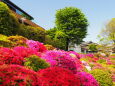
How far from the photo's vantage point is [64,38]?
55688 millimetres

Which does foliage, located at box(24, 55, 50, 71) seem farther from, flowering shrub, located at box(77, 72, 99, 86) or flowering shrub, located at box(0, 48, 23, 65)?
flowering shrub, located at box(77, 72, 99, 86)

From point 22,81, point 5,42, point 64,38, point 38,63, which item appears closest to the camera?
point 22,81

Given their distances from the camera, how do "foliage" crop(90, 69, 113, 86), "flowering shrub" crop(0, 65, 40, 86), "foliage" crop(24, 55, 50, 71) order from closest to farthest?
Answer: "flowering shrub" crop(0, 65, 40, 86)
"foliage" crop(24, 55, 50, 71)
"foliage" crop(90, 69, 113, 86)

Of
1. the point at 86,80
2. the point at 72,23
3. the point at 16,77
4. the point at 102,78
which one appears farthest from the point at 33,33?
the point at 72,23

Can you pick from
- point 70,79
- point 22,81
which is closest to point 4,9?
point 70,79

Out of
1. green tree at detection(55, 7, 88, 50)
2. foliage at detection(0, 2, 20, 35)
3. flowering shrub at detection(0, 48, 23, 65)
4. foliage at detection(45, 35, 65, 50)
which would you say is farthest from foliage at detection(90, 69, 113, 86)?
green tree at detection(55, 7, 88, 50)

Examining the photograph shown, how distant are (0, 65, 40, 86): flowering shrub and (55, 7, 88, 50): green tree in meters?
50.0

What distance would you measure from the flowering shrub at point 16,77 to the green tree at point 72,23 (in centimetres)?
4999

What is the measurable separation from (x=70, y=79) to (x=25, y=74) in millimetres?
1599

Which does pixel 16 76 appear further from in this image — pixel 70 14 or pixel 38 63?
pixel 70 14

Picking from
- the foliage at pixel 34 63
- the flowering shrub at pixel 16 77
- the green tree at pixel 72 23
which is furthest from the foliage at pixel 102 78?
the green tree at pixel 72 23

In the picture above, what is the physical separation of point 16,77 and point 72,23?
5241 cm

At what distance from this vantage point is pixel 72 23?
5684 centimetres

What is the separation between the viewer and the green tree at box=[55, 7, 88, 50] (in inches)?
2199
